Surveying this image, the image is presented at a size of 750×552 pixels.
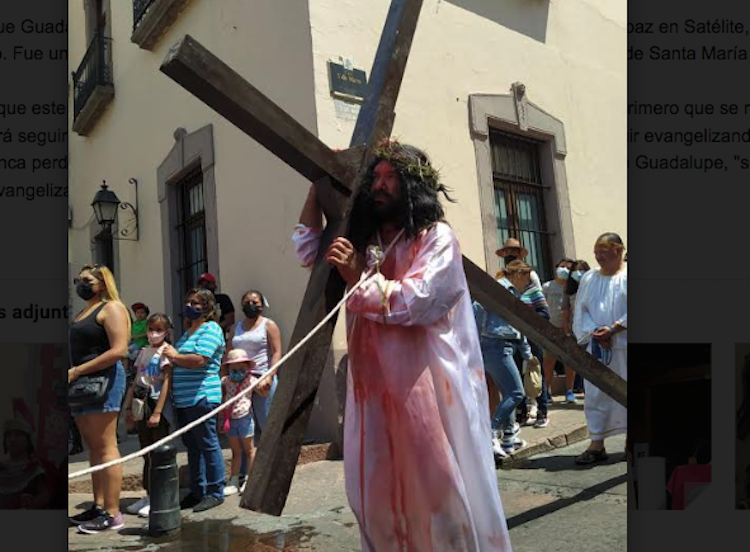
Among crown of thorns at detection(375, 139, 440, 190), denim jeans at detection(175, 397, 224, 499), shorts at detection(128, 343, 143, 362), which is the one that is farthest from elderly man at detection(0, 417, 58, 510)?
shorts at detection(128, 343, 143, 362)

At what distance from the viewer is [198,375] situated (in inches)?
174

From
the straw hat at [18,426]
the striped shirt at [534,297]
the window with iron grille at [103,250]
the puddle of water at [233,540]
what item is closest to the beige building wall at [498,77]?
the striped shirt at [534,297]

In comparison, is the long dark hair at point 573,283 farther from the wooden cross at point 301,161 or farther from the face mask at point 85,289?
the face mask at point 85,289

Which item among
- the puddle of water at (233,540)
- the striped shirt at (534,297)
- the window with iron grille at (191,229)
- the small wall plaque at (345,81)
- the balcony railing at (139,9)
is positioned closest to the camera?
the puddle of water at (233,540)

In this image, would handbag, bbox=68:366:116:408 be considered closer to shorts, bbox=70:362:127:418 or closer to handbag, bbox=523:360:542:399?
shorts, bbox=70:362:127:418

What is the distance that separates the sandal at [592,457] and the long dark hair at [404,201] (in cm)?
285

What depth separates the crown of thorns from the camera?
2322 mm

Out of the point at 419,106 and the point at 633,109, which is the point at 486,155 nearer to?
the point at 419,106

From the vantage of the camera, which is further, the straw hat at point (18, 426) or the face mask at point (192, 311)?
the face mask at point (192, 311)

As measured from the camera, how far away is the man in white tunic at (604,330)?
4414 mm

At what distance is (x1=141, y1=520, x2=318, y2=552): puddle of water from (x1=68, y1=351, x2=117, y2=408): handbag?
0.86 metres

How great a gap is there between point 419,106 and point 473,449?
5121 mm

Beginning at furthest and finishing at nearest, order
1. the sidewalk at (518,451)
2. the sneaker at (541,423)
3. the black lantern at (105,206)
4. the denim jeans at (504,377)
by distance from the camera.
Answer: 1. the black lantern at (105,206)
2. the sneaker at (541,423)
3. the sidewalk at (518,451)
4. the denim jeans at (504,377)

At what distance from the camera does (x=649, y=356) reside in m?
1.97
